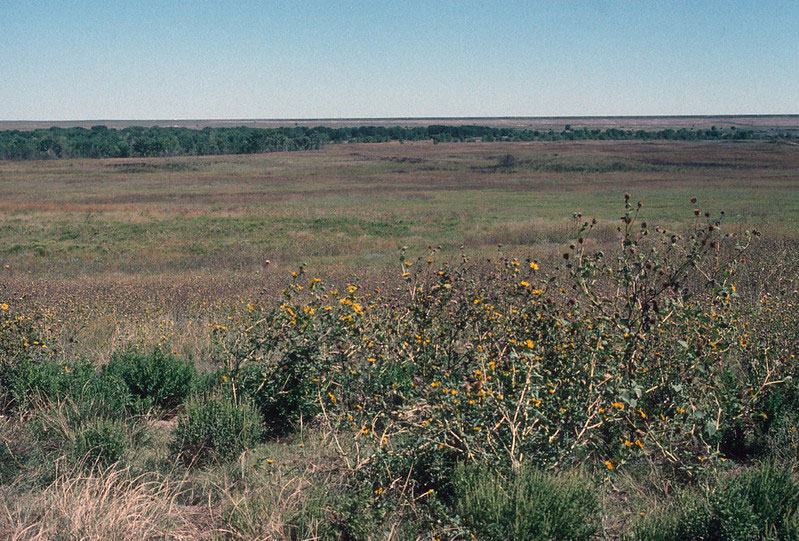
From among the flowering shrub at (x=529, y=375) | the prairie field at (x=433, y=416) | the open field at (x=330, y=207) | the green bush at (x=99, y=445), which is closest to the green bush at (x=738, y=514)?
the prairie field at (x=433, y=416)

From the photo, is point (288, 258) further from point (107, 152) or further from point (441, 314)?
point (107, 152)

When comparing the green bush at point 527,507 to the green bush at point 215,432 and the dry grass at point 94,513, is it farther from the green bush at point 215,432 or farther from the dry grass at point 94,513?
the green bush at point 215,432

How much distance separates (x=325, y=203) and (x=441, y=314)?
3490cm

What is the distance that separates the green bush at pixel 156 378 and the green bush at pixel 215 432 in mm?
972

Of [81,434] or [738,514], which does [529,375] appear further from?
[81,434]

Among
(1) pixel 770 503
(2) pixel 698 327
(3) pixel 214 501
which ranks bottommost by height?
(3) pixel 214 501

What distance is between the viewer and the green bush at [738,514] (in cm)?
310

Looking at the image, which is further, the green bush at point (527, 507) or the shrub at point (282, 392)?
the shrub at point (282, 392)

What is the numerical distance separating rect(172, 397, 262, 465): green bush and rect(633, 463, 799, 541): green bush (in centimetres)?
255

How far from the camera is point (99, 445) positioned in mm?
4254

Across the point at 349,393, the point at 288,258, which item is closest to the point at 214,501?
the point at 349,393

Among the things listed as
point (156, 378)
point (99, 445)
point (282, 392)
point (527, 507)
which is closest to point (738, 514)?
point (527, 507)

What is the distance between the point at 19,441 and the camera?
457 cm

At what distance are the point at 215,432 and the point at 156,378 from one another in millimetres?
1336
